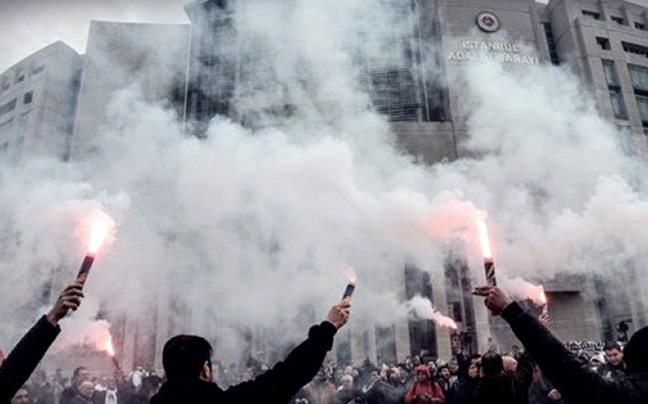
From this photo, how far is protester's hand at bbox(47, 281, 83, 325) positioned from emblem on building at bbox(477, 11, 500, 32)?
26.7 m

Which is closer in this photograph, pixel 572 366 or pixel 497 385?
pixel 572 366

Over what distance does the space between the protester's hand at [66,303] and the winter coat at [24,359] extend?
3 cm

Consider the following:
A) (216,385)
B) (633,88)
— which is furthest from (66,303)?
(633,88)

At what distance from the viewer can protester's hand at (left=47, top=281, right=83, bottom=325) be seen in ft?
6.28

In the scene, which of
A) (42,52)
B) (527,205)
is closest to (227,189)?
(527,205)

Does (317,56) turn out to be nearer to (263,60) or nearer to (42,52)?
(263,60)

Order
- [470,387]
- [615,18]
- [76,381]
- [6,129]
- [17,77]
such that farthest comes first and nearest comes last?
[17,77], [6,129], [615,18], [76,381], [470,387]

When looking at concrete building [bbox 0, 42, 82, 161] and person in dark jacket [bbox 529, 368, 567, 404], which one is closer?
person in dark jacket [bbox 529, 368, 567, 404]

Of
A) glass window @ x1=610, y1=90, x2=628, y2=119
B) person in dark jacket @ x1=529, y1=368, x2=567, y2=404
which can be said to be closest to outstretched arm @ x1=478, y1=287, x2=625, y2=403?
person in dark jacket @ x1=529, y1=368, x2=567, y2=404

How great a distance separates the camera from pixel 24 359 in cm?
180

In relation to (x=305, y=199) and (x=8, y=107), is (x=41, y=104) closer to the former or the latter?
(x=8, y=107)

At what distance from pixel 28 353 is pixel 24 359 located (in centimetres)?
2

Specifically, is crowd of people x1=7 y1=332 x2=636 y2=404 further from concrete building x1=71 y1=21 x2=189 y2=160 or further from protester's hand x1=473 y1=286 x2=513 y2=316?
concrete building x1=71 y1=21 x2=189 y2=160

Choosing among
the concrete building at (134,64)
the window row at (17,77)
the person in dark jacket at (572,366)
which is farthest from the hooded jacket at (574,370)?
the window row at (17,77)
